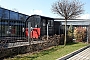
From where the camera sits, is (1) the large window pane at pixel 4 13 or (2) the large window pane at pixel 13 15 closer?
(1) the large window pane at pixel 4 13

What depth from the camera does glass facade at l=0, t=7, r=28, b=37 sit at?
22.8 meters

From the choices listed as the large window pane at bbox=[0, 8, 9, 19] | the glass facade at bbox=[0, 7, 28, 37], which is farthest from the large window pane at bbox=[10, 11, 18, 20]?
the large window pane at bbox=[0, 8, 9, 19]

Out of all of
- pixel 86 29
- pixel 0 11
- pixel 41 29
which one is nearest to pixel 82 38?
pixel 86 29

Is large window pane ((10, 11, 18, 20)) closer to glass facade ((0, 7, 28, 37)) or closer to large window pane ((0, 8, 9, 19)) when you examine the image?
glass facade ((0, 7, 28, 37))

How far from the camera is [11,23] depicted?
24641 mm

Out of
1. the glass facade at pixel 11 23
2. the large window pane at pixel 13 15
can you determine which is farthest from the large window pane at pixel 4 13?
the large window pane at pixel 13 15

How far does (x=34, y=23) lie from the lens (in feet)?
79.6

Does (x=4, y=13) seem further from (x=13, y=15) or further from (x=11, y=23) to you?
(x=13, y=15)

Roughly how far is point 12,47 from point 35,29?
12864 millimetres

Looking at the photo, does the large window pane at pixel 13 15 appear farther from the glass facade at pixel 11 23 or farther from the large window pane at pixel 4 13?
the large window pane at pixel 4 13

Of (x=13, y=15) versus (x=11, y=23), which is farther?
(x=13, y=15)

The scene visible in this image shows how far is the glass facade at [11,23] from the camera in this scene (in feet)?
74.9

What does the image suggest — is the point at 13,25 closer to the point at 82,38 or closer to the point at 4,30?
the point at 4,30

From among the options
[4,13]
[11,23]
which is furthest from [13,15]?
[4,13]
